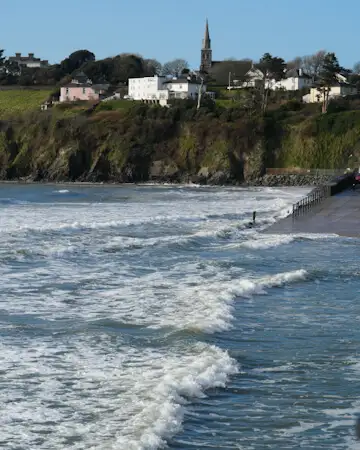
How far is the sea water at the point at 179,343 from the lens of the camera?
511 inches

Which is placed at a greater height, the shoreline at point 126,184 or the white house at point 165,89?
the white house at point 165,89

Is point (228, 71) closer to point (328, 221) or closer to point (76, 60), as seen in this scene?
point (76, 60)

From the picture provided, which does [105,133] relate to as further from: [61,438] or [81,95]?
[61,438]

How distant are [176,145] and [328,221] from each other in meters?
51.4

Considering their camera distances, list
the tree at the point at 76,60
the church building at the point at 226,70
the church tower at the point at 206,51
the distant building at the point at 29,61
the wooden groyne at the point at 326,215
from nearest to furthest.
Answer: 1. the wooden groyne at the point at 326,215
2. the church building at the point at 226,70
3. the church tower at the point at 206,51
4. the tree at the point at 76,60
5. the distant building at the point at 29,61

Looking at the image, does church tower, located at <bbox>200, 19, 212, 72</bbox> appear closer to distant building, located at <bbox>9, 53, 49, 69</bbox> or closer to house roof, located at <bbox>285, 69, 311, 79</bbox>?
house roof, located at <bbox>285, 69, 311, 79</bbox>

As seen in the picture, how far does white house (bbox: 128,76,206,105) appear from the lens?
382 feet

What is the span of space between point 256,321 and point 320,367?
153 inches

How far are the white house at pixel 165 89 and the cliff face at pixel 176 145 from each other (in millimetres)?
17254

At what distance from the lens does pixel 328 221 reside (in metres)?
41.1

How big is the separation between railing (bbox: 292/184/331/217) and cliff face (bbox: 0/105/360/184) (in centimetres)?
2966

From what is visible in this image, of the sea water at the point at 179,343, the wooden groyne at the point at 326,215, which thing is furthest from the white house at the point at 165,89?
the sea water at the point at 179,343

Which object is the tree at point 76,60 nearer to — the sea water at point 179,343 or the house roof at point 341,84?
the house roof at point 341,84

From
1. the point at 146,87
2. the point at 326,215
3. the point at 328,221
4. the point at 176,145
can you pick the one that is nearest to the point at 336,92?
the point at 146,87
